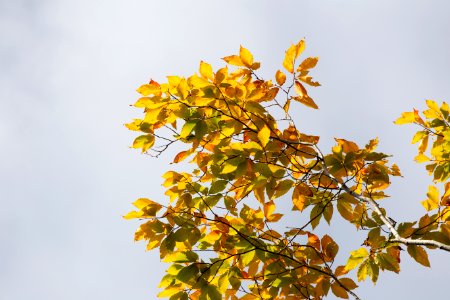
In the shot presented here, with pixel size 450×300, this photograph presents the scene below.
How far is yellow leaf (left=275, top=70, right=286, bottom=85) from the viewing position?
2.97 m

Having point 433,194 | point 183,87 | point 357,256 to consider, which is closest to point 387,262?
point 357,256

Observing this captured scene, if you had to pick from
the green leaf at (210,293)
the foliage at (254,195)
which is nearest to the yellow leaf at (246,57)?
the foliage at (254,195)

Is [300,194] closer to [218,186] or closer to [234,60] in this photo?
[218,186]

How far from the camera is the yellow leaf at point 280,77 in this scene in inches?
117

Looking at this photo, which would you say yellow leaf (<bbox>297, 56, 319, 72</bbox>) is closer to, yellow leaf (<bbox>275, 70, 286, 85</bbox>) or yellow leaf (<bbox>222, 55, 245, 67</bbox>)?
yellow leaf (<bbox>275, 70, 286, 85</bbox>)

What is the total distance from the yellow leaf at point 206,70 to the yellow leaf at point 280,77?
612 mm

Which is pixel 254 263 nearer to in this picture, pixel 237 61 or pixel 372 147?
pixel 372 147

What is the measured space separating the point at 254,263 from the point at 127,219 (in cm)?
84

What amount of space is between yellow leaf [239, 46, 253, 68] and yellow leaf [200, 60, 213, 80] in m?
0.38

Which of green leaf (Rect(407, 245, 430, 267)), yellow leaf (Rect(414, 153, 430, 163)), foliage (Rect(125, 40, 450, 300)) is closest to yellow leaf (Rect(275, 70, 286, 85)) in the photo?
foliage (Rect(125, 40, 450, 300))

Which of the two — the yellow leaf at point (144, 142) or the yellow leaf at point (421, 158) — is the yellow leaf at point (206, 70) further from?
the yellow leaf at point (421, 158)

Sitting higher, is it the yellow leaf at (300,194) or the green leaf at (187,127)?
the green leaf at (187,127)


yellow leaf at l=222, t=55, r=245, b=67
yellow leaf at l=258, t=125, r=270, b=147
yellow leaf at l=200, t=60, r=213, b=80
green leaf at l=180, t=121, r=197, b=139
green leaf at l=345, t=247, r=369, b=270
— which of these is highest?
yellow leaf at l=222, t=55, r=245, b=67

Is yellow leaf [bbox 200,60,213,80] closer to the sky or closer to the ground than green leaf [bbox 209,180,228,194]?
closer to the sky
